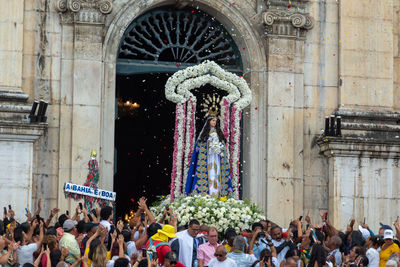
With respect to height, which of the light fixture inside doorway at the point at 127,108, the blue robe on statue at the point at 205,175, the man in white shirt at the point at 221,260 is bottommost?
the man in white shirt at the point at 221,260

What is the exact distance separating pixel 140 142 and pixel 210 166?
7037 millimetres

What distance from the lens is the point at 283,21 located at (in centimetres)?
2228

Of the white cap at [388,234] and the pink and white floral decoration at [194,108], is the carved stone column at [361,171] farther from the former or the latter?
the white cap at [388,234]

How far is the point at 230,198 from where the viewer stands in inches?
804

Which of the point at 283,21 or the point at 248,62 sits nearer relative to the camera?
the point at 283,21

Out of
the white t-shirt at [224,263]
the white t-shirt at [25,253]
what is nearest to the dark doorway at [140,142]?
the white t-shirt at [25,253]

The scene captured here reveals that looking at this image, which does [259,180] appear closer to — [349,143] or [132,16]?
Answer: [349,143]

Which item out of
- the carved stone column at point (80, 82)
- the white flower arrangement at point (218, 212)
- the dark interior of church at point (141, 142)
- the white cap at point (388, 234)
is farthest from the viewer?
the dark interior of church at point (141, 142)

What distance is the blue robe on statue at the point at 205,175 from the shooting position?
20844 mm

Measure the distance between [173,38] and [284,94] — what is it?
288 centimetres

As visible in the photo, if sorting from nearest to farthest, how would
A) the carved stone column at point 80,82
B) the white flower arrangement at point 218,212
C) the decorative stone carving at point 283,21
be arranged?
the white flower arrangement at point 218,212
the carved stone column at point 80,82
the decorative stone carving at point 283,21

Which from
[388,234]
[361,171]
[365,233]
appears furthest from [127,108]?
[388,234]

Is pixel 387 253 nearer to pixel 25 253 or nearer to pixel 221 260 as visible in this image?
pixel 221 260

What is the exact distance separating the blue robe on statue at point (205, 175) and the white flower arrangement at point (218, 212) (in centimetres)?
71
